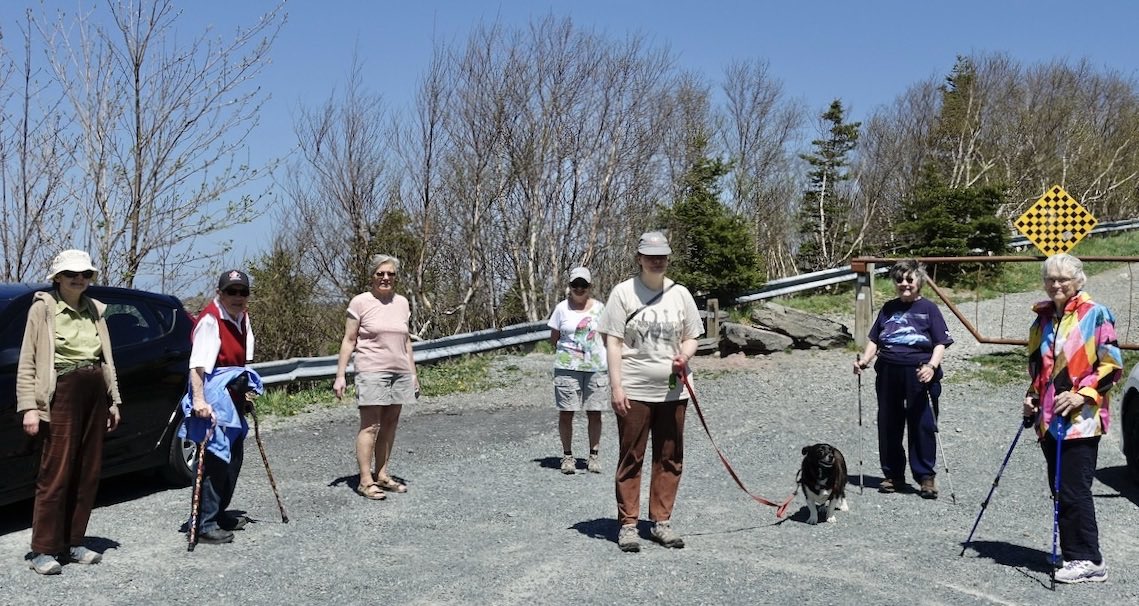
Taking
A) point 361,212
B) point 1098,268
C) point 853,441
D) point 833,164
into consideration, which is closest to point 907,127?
point 833,164

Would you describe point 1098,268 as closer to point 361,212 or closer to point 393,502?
point 361,212

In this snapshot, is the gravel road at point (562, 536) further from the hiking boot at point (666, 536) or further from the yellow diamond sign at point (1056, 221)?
the yellow diamond sign at point (1056, 221)

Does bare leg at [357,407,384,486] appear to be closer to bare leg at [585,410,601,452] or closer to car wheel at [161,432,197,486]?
car wheel at [161,432,197,486]

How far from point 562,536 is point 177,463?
3.10 meters

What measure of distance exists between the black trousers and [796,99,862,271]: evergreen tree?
27.7 metres

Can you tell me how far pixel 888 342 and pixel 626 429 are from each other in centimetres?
259

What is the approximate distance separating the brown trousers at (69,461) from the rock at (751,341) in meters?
11.3

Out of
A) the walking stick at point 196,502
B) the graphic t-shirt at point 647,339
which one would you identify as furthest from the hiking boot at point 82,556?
the graphic t-shirt at point 647,339

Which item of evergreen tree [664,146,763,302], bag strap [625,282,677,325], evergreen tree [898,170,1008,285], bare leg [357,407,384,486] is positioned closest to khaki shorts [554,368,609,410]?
bare leg [357,407,384,486]

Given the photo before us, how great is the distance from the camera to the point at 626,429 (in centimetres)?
588

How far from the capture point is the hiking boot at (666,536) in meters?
5.90

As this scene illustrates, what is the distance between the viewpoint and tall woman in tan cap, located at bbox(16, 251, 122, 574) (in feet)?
17.8

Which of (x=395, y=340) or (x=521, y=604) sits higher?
(x=395, y=340)

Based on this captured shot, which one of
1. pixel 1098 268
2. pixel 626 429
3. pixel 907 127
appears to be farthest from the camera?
pixel 907 127
